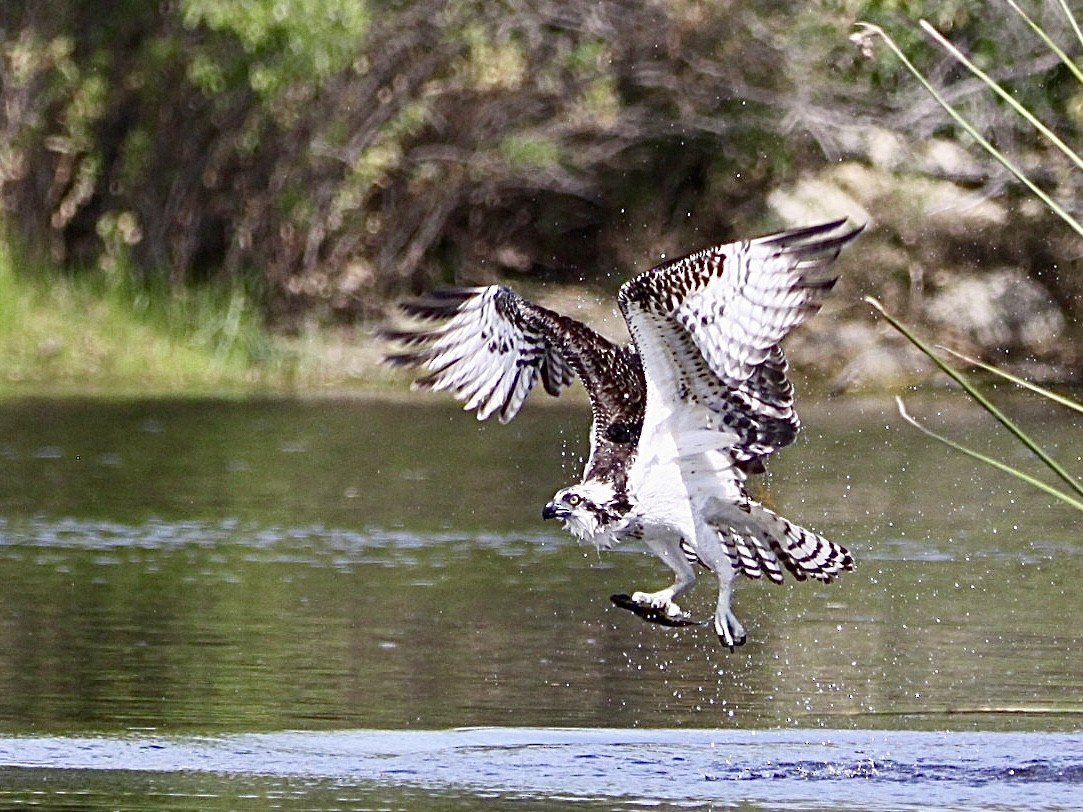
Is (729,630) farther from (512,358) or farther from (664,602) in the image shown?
(512,358)

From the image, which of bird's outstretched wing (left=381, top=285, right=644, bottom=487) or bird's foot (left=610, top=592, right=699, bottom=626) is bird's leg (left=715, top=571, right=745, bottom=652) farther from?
bird's outstretched wing (left=381, top=285, right=644, bottom=487)

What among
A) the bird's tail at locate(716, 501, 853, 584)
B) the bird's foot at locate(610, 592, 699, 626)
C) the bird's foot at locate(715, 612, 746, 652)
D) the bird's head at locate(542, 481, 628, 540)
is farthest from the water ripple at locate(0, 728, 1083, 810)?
the bird's head at locate(542, 481, 628, 540)

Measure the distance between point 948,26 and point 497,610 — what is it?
1523cm

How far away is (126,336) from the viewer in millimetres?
26359

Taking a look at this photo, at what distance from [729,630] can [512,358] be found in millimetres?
1949

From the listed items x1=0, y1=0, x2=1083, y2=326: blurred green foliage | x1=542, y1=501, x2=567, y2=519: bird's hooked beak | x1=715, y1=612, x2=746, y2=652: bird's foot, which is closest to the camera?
x1=715, y1=612, x2=746, y2=652: bird's foot

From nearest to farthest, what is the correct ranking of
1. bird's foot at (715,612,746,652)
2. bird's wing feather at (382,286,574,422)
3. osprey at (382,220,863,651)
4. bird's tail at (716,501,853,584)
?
osprey at (382,220,863,651), bird's foot at (715,612,746,652), bird's tail at (716,501,853,584), bird's wing feather at (382,286,574,422)

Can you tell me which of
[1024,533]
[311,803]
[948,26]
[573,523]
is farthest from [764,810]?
[948,26]

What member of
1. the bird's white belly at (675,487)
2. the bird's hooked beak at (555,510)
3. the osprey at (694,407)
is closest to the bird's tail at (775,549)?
the osprey at (694,407)

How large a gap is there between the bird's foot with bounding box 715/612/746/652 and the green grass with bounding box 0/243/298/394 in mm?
15941

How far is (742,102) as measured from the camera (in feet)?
91.1

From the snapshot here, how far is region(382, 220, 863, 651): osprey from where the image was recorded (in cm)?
937

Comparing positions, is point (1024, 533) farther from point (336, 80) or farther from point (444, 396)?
point (336, 80)

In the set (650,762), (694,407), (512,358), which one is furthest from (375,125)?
(650,762)
